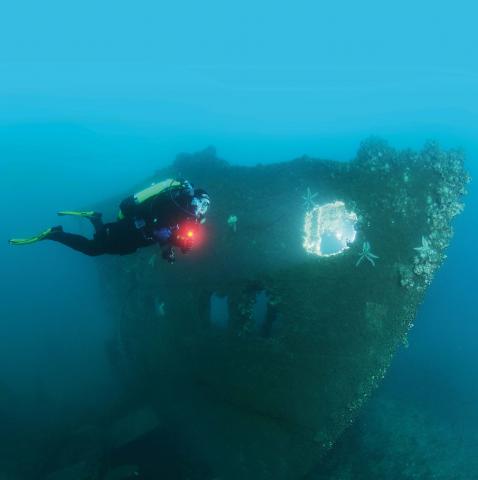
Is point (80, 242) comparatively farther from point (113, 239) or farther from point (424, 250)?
point (424, 250)

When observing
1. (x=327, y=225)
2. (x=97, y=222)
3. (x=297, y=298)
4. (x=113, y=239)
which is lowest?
(x=297, y=298)

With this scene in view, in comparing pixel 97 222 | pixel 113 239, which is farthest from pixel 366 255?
pixel 97 222

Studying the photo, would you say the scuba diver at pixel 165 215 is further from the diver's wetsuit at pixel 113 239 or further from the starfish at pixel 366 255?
the starfish at pixel 366 255

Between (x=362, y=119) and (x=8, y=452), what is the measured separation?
420 feet

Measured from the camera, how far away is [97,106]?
390 ft

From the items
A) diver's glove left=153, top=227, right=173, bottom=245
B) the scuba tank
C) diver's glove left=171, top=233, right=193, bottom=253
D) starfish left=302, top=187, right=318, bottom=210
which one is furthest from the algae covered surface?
the scuba tank

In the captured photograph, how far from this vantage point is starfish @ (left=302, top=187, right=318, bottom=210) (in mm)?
6137

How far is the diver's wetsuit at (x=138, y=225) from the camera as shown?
439cm

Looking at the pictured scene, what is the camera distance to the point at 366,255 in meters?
5.70

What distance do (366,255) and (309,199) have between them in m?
1.23

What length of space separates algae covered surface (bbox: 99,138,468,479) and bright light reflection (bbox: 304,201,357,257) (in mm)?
94

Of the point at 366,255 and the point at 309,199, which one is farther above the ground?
the point at 309,199

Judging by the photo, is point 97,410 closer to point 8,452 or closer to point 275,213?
point 8,452

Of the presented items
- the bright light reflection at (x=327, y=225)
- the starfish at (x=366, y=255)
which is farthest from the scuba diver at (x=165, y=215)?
the starfish at (x=366, y=255)
